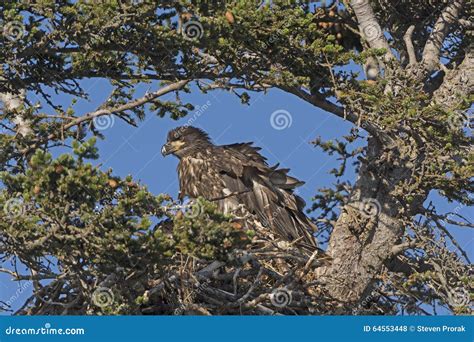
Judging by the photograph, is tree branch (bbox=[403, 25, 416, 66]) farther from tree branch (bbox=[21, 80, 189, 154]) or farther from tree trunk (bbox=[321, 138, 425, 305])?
tree branch (bbox=[21, 80, 189, 154])

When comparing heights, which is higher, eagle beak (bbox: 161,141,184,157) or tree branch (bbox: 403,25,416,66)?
eagle beak (bbox: 161,141,184,157)

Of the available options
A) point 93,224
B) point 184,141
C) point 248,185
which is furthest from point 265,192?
point 93,224

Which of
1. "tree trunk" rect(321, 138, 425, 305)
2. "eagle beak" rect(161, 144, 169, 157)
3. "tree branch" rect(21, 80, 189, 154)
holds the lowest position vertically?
"tree trunk" rect(321, 138, 425, 305)

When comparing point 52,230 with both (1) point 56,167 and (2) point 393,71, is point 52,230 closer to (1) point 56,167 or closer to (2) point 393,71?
(1) point 56,167

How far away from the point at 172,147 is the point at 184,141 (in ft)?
0.68

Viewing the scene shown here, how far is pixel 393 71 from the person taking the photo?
1219 centimetres

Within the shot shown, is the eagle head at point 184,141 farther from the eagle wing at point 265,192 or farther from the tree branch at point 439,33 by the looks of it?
the tree branch at point 439,33

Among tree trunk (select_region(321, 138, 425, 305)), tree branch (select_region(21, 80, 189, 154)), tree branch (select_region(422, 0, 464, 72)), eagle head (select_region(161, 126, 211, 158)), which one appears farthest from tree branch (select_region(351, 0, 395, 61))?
eagle head (select_region(161, 126, 211, 158))

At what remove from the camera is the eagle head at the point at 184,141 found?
52.0 feet

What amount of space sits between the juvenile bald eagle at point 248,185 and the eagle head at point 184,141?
0.20 meters

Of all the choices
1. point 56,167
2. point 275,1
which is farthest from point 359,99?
point 56,167

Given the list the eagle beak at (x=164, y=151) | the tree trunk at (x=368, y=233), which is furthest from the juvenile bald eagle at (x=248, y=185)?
the tree trunk at (x=368, y=233)

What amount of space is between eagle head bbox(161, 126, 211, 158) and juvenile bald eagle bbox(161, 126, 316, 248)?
203 mm

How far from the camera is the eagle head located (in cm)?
1585
